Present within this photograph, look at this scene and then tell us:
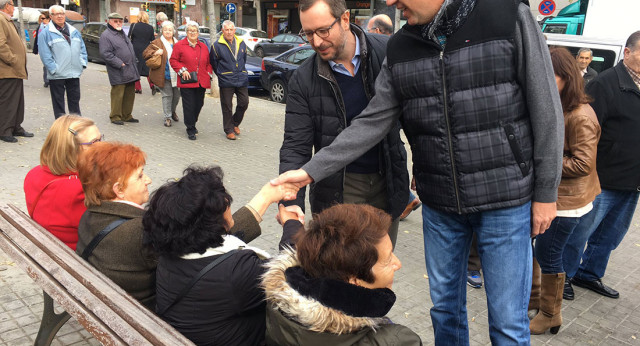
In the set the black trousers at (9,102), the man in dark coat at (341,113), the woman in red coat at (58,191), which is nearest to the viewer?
the man in dark coat at (341,113)

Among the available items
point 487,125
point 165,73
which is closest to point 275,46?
point 165,73

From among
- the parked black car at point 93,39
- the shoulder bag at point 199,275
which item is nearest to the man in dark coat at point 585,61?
the shoulder bag at point 199,275

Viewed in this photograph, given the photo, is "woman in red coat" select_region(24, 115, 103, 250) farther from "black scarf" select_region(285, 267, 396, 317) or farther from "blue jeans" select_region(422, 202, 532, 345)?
"blue jeans" select_region(422, 202, 532, 345)

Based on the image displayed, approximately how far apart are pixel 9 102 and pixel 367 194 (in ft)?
22.5

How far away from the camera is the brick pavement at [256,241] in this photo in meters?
3.72

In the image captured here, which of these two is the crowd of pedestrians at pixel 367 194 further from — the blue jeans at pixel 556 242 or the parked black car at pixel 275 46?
the parked black car at pixel 275 46

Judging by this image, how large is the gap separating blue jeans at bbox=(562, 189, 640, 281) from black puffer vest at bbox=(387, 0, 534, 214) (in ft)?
6.65

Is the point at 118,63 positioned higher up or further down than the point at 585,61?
further down

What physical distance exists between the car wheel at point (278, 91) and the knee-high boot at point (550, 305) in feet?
35.3

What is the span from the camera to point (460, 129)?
226cm

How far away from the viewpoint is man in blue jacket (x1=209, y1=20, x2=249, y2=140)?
9406 millimetres

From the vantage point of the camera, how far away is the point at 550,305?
3658mm

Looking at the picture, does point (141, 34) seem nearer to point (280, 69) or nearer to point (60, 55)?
point (280, 69)

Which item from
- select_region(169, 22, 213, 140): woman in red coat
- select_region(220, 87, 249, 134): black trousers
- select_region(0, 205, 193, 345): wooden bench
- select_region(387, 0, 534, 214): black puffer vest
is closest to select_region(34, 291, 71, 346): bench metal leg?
select_region(0, 205, 193, 345): wooden bench
